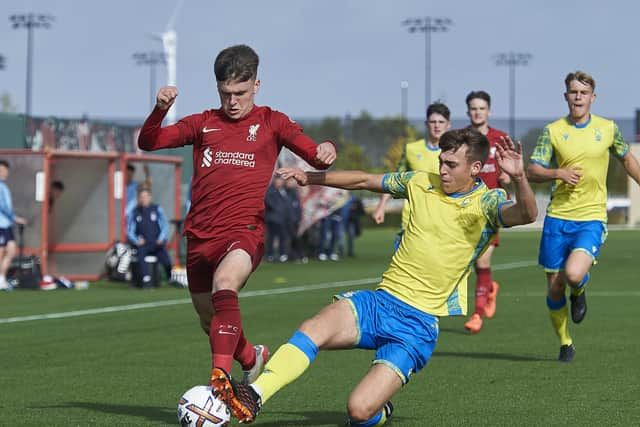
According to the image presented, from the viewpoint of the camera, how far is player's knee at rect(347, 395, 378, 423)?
23.4ft

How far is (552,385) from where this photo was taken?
9492mm

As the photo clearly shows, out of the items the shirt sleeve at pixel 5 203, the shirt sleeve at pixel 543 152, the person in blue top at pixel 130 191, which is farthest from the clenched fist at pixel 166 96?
the person in blue top at pixel 130 191

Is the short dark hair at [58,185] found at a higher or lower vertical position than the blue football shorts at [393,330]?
higher

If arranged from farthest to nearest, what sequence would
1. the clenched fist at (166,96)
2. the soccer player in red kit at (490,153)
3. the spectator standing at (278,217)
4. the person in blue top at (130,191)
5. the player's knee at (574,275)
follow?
the spectator standing at (278,217), the person in blue top at (130,191), the soccer player in red kit at (490,153), the player's knee at (574,275), the clenched fist at (166,96)

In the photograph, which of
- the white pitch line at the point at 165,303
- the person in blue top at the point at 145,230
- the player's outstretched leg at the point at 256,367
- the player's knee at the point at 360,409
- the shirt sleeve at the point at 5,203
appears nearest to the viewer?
the player's knee at the point at 360,409

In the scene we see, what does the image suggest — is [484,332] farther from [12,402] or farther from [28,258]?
[28,258]

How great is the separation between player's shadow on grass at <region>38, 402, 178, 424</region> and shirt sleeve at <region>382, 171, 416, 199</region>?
197 cm

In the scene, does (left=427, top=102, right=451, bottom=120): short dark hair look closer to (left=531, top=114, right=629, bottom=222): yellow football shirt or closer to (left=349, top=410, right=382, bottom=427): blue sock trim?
(left=531, top=114, right=629, bottom=222): yellow football shirt

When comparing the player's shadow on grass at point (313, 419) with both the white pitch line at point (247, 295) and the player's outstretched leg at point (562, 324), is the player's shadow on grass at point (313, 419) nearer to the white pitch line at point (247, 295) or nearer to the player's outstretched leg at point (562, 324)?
the player's outstretched leg at point (562, 324)

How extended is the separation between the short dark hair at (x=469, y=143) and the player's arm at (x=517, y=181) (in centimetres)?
30

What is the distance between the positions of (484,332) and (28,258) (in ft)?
33.5

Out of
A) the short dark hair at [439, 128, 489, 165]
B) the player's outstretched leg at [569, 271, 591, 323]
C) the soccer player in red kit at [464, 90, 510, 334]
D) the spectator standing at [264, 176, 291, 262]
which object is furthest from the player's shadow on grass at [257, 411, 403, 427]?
the spectator standing at [264, 176, 291, 262]

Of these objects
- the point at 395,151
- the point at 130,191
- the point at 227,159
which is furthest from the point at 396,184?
the point at 395,151

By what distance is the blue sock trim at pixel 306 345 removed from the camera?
6.94 metres
